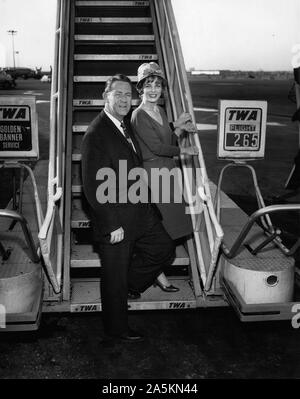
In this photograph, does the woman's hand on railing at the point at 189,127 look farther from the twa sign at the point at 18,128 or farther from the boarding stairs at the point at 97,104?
the twa sign at the point at 18,128

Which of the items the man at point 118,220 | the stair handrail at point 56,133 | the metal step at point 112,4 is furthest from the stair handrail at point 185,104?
the stair handrail at point 56,133

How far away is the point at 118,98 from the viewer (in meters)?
3.57

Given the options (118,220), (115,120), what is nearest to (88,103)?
(115,120)

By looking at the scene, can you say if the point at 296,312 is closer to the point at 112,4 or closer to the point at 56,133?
the point at 56,133

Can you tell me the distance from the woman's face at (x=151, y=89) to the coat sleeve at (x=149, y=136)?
187 mm

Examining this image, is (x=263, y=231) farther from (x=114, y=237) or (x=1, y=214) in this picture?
(x=1, y=214)

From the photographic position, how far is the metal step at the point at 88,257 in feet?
15.1

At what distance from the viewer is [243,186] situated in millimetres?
9867

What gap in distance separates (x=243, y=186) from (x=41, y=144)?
24.4ft

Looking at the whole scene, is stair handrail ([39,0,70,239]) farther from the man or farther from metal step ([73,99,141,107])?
metal step ([73,99,141,107])

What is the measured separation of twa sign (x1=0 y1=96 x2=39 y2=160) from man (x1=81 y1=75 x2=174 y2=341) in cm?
145

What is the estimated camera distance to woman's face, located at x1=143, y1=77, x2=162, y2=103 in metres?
3.96

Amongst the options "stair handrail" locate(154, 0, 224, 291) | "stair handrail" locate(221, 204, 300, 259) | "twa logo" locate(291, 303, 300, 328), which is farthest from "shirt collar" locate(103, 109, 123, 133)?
"twa logo" locate(291, 303, 300, 328)
